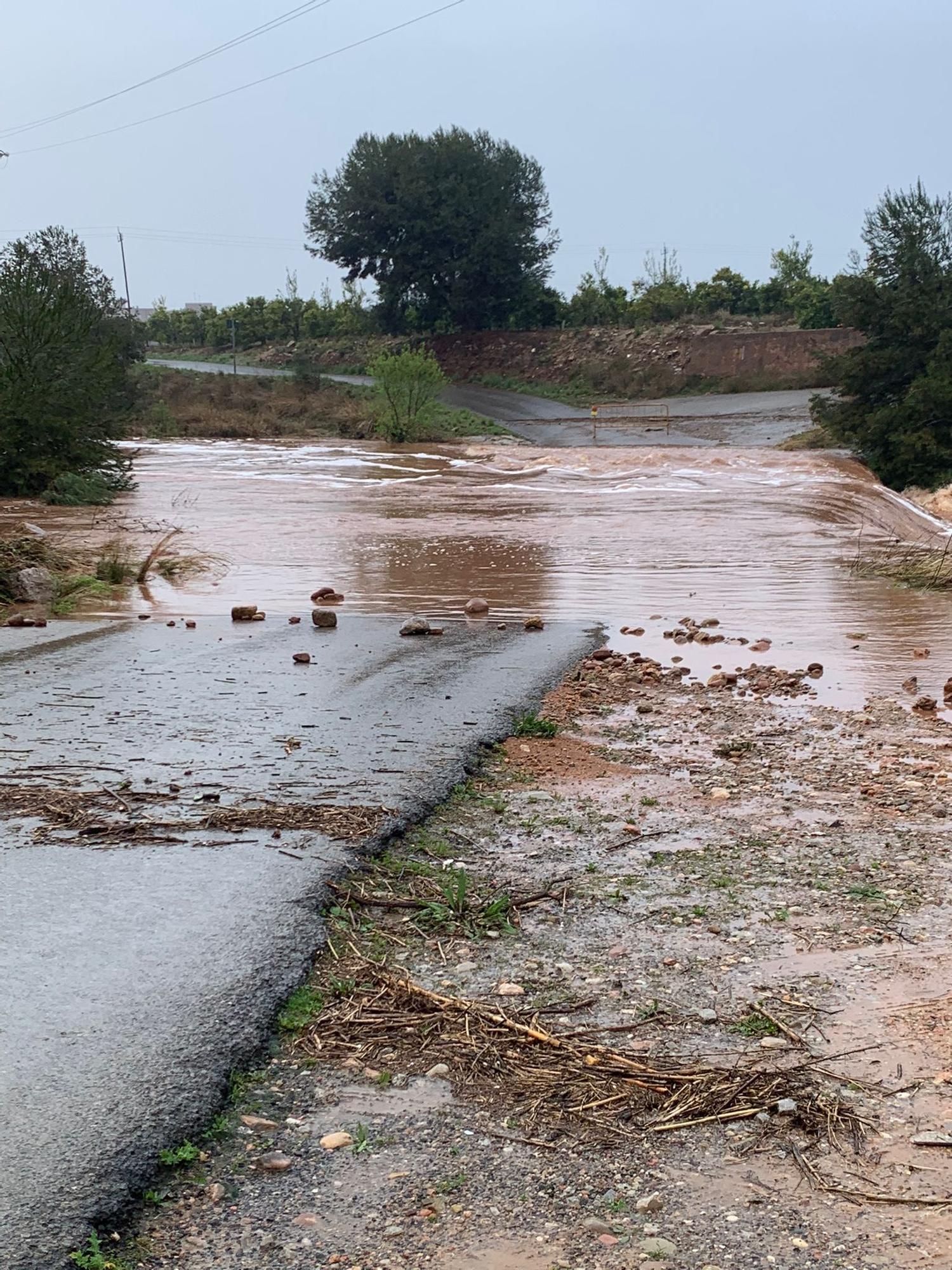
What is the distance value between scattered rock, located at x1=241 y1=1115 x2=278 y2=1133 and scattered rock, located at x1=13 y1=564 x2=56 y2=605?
33.2 feet

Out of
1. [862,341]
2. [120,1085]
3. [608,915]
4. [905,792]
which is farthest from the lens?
[862,341]

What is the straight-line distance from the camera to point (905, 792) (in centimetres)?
621

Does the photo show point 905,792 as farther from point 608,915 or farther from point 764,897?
point 608,915

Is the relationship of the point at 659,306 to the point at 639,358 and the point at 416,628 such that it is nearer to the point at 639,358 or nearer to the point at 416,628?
the point at 639,358

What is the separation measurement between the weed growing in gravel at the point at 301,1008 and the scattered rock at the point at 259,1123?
47cm

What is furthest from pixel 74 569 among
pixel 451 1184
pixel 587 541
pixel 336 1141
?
pixel 451 1184

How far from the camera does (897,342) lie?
30453 mm

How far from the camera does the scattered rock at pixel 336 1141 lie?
3.05 metres

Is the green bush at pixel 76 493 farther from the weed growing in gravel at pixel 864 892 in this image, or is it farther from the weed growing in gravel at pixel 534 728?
the weed growing in gravel at pixel 864 892

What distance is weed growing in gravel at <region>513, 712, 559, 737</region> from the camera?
7.35 metres

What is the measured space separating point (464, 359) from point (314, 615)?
58.5m

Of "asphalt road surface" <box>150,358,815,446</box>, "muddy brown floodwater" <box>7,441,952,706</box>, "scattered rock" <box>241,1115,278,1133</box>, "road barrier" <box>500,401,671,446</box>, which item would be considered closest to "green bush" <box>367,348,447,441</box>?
"asphalt road surface" <box>150,358,815,446</box>

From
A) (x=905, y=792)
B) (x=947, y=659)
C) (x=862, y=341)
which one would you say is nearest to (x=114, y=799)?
(x=905, y=792)

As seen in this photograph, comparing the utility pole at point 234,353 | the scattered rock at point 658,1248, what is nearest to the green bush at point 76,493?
the scattered rock at point 658,1248
